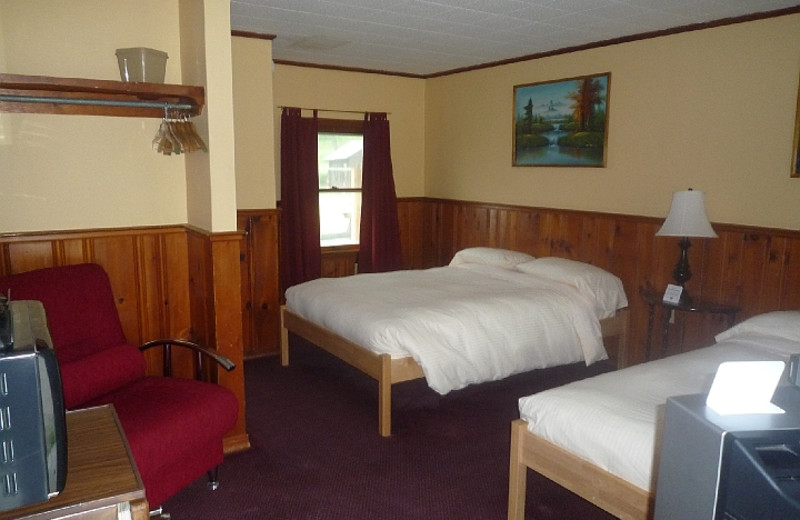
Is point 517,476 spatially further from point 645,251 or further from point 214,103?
point 645,251

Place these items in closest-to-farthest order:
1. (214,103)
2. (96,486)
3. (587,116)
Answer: (96,486) → (214,103) → (587,116)

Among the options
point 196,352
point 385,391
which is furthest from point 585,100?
point 196,352

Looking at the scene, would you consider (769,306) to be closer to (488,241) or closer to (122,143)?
(488,241)

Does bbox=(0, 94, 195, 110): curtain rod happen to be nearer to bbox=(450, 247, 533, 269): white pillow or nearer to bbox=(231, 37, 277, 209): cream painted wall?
bbox=(231, 37, 277, 209): cream painted wall

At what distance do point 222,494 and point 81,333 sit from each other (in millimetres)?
962

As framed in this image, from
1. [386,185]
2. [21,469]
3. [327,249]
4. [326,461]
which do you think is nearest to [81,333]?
[326,461]

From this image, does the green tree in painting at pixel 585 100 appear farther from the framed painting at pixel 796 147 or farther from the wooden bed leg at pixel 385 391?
the wooden bed leg at pixel 385 391

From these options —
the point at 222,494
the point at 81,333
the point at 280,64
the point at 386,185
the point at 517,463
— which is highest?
the point at 280,64

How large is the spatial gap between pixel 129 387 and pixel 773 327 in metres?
3.08

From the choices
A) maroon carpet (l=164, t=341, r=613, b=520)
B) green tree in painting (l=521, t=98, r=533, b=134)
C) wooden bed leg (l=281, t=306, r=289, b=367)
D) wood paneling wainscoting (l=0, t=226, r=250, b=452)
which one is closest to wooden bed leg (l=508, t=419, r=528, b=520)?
maroon carpet (l=164, t=341, r=613, b=520)

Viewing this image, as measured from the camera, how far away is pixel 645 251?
13.6 ft

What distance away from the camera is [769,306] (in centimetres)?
352

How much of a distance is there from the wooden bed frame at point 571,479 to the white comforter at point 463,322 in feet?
3.11

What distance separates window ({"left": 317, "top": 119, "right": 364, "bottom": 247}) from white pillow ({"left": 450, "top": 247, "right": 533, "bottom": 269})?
136 centimetres
